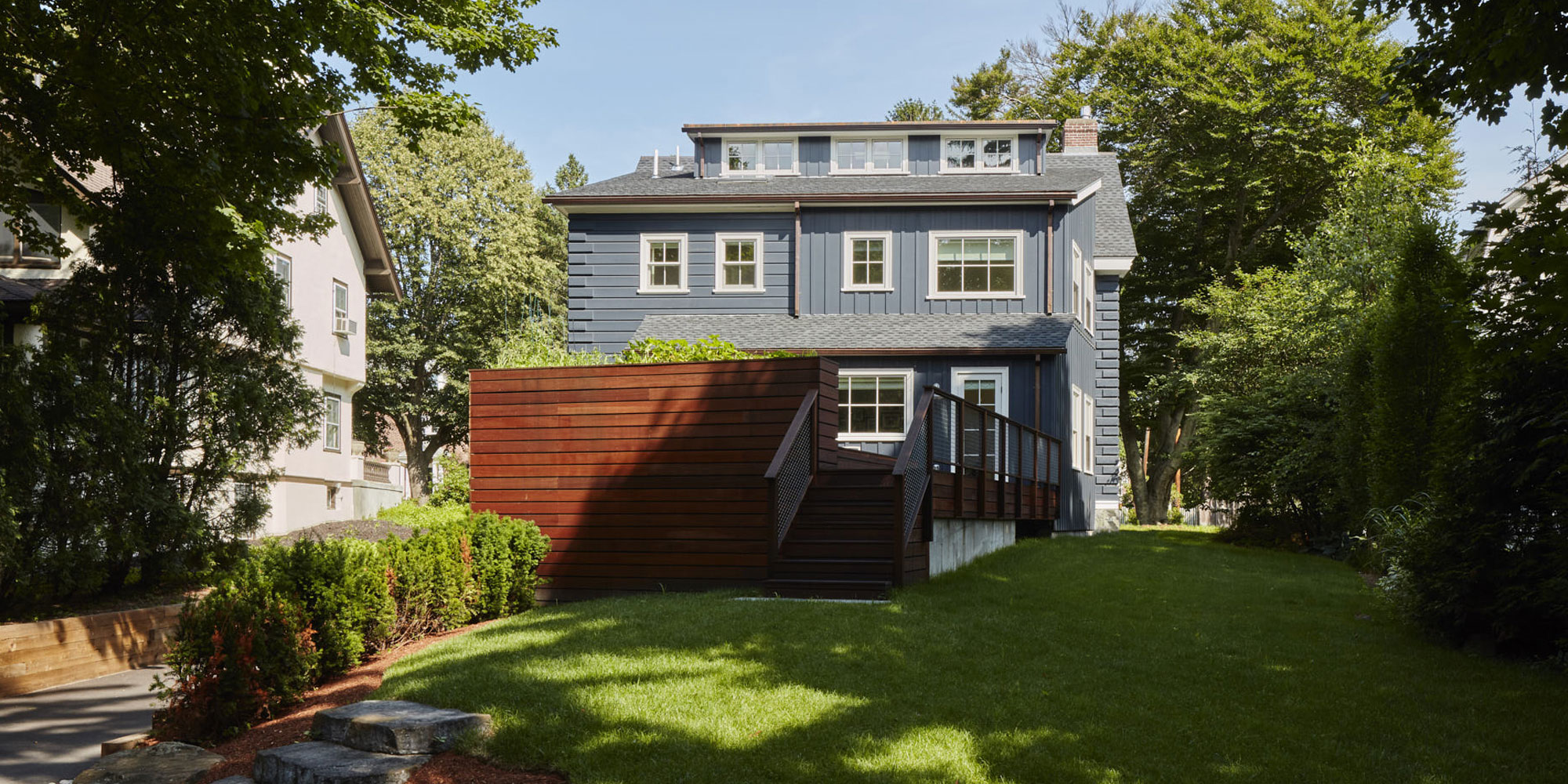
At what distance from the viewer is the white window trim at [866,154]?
2366 centimetres

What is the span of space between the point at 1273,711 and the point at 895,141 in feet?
61.3

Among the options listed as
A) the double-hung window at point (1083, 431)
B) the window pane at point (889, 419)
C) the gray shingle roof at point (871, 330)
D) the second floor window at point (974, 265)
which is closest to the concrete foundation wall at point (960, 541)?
the window pane at point (889, 419)

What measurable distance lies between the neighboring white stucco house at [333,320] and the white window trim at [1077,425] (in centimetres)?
1500

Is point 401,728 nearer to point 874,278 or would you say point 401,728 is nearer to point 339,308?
point 874,278

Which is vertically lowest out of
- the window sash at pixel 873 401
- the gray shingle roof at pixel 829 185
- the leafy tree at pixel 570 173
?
the window sash at pixel 873 401

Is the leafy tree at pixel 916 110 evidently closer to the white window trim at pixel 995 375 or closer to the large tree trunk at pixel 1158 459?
the large tree trunk at pixel 1158 459

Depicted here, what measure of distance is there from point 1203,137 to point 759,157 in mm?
16453

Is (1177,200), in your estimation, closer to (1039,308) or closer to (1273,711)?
(1039,308)

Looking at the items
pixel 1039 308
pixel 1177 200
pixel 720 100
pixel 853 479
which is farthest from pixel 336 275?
pixel 1177 200

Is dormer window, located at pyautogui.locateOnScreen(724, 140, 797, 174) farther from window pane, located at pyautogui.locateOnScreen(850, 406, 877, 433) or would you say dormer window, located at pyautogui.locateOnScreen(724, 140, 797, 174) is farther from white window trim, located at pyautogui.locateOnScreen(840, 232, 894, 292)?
window pane, located at pyautogui.locateOnScreen(850, 406, 877, 433)

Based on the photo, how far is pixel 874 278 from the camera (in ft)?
71.8

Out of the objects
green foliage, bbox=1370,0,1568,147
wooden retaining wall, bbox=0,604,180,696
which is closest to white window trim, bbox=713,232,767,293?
wooden retaining wall, bbox=0,604,180,696

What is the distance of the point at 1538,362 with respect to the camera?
8312 millimetres

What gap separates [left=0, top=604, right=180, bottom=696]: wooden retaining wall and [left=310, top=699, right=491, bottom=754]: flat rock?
14.5 feet
